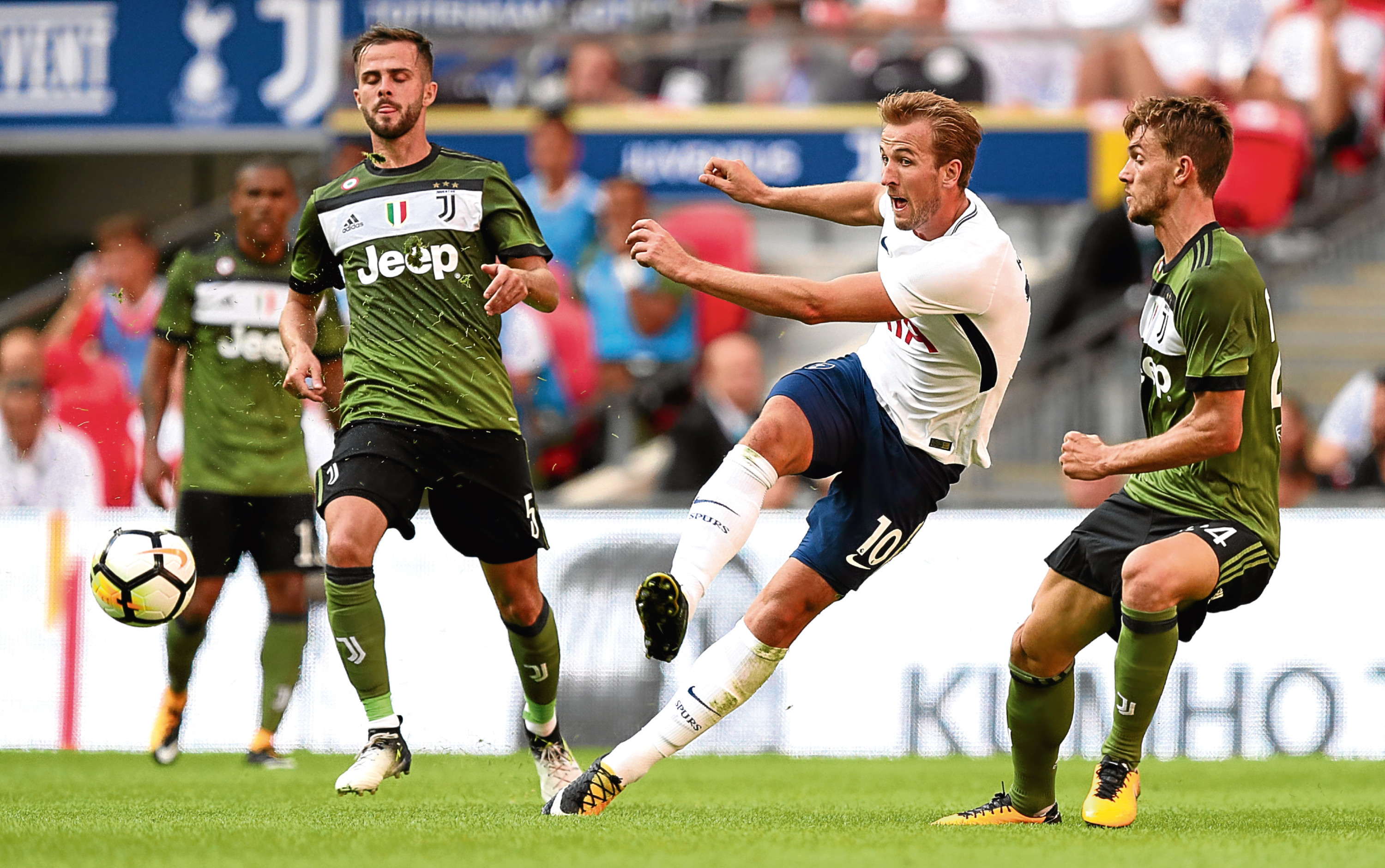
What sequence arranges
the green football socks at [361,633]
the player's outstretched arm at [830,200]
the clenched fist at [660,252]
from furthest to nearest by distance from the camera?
the green football socks at [361,633] < the player's outstretched arm at [830,200] < the clenched fist at [660,252]

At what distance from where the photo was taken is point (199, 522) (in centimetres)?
787

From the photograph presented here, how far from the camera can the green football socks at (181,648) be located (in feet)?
25.6

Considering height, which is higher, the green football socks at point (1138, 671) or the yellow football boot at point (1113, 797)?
the green football socks at point (1138, 671)

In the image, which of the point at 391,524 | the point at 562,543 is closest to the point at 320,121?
the point at 562,543

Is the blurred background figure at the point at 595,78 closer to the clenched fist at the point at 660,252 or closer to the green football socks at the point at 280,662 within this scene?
the green football socks at the point at 280,662

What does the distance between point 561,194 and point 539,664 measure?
243 inches

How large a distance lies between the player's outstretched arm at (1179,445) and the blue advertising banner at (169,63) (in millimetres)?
10078

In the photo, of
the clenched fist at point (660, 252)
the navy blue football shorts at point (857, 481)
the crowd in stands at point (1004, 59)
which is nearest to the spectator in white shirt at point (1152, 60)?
the crowd in stands at point (1004, 59)

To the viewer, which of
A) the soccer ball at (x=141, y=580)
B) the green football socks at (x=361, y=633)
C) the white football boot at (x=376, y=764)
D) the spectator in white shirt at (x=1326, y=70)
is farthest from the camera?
the spectator in white shirt at (x=1326, y=70)

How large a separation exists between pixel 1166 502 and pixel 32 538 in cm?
644

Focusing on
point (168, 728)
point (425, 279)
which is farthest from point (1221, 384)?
point (168, 728)

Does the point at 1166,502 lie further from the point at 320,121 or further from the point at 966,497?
the point at 320,121

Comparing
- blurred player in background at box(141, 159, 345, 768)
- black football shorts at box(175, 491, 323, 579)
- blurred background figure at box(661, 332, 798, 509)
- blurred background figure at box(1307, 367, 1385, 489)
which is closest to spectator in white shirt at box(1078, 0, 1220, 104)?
blurred background figure at box(1307, 367, 1385, 489)

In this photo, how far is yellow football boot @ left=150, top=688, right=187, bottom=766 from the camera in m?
7.84
